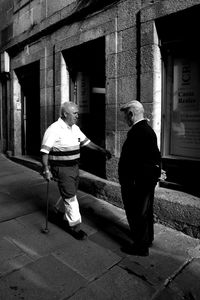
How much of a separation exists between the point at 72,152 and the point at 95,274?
1.53 metres

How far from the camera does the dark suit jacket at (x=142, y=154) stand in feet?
9.78

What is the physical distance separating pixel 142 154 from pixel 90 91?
138 inches

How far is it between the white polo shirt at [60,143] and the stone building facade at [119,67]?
57.9 inches

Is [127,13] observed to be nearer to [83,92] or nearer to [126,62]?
[126,62]

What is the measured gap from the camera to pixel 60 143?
3605mm

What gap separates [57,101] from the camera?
21.3ft

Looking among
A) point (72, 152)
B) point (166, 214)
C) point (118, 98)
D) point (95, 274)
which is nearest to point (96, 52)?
point (118, 98)

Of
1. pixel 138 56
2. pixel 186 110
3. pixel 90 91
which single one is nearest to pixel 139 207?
pixel 186 110

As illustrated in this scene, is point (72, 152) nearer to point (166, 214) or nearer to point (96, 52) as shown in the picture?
point (166, 214)

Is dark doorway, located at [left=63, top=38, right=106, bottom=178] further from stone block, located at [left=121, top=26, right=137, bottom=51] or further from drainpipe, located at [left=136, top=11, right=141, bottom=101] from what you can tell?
drainpipe, located at [left=136, top=11, right=141, bottom=101]

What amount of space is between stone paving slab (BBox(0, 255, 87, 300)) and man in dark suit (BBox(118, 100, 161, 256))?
0.82 meters

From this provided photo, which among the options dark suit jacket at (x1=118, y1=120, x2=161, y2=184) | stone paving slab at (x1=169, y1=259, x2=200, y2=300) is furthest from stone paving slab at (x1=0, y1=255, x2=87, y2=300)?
dark suit jacket at (x1=118, y1=120, x2=161, y2=184)

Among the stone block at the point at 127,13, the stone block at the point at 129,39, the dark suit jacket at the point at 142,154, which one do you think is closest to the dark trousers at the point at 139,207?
the dark suit jacket at the point at 142,154

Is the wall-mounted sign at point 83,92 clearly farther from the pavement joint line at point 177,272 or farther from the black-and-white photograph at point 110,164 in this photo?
the pavement joint line at point 177,272
